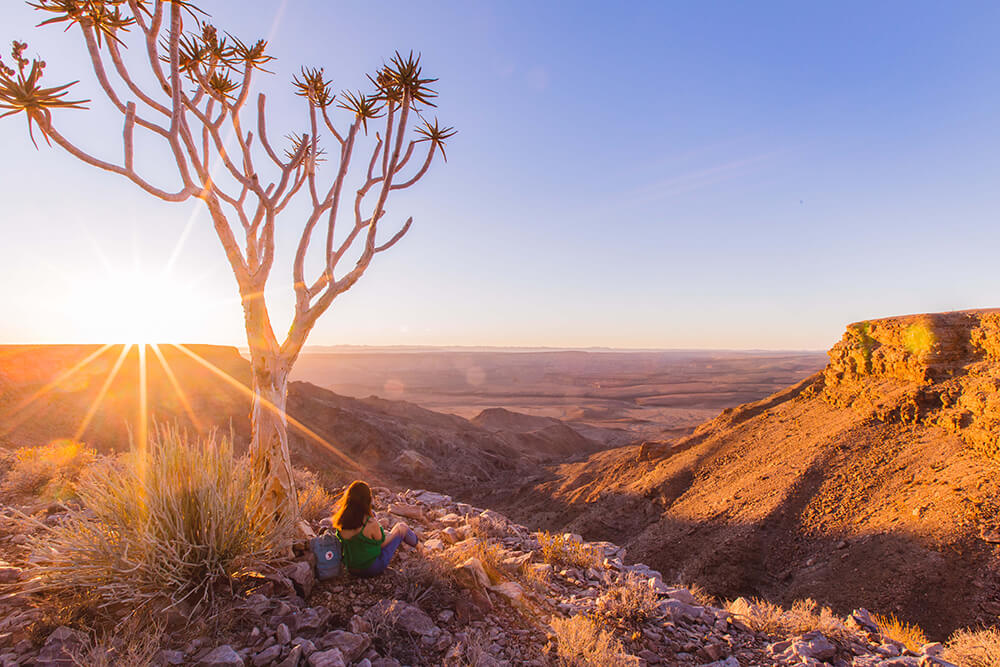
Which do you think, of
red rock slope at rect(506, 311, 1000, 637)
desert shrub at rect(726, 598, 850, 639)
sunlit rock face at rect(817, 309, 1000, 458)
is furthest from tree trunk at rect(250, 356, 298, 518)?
sunlit rock face at rect(817, 309, 1000, 458)

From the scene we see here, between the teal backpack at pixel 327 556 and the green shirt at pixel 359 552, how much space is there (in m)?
0.08

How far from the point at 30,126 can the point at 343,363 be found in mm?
131587

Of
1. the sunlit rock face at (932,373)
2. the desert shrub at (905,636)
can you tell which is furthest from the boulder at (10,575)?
the sunlit rock face at (932,373)

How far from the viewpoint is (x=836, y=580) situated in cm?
794

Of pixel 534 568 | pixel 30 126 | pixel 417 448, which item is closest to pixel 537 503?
pixel 417 448

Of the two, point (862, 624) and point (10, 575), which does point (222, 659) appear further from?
point (862, 624)

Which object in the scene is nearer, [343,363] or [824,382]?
[824,382]

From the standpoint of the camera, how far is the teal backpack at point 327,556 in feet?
13.3

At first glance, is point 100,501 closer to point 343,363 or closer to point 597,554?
point 597,554

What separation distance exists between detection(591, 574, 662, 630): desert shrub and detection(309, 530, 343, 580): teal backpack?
2523 millimetres

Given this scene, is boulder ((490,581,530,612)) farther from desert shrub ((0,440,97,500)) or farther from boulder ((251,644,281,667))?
desert shrub ((0,440,97,500))

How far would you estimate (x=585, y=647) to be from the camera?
11.8 ft

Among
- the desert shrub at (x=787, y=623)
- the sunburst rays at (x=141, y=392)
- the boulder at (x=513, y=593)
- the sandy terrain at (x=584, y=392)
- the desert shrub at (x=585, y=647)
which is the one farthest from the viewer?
the sandy terrain at (x=584, y=392)

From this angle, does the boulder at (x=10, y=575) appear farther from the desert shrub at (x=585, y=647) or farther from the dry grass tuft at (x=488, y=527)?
the dry grass tuft at (x=488, y=527)
